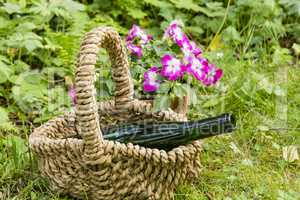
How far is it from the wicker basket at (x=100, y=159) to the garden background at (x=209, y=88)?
5.9 inches

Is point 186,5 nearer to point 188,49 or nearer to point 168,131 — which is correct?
point 188,49

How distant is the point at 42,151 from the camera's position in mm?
2090

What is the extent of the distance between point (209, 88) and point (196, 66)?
1.89 ft

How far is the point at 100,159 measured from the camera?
6.25 feet

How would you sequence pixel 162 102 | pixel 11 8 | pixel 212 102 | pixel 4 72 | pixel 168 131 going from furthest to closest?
1. pixel 11 8
2. pixel 212 102
3. pixel 4 72
4. pixel 162 102
5. pixel 168 131

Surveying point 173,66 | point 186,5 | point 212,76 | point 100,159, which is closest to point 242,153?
point 212,76

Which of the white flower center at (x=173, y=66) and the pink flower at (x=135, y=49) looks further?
the pink flower at (x=135, y=49)

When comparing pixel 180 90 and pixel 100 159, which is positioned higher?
pixel 180 90

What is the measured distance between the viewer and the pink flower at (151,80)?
8.07ft

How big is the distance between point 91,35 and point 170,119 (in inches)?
20.5

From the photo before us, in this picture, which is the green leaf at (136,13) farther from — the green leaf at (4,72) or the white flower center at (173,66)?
the white flower center at (173,66)

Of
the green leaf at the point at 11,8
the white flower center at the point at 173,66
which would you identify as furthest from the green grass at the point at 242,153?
the green leaf at the point at 11,8

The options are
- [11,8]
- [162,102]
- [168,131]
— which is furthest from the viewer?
[11,8]

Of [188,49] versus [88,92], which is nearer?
[88,92]
